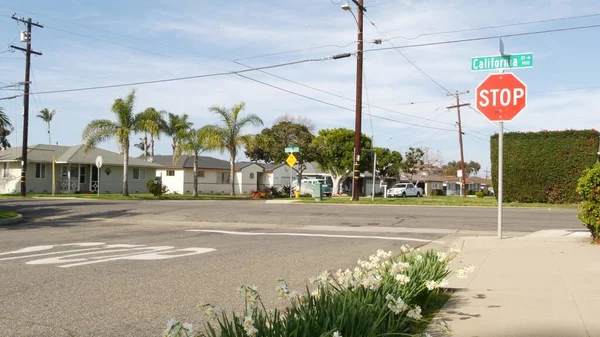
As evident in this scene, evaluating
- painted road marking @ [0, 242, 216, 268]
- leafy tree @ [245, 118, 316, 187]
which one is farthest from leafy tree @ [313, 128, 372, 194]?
painted road marking @ [0, 242, 216, 268]

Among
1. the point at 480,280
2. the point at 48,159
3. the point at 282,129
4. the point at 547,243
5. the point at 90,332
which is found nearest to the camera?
the point at 90,332

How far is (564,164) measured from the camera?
29984 mm

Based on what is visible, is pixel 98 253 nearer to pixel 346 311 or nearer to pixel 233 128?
pixel 346 311

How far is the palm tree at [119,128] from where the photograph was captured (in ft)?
131

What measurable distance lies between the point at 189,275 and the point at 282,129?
5133 centimetres

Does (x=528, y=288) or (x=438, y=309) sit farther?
(x=528, y=288)

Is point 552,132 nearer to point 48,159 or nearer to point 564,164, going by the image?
point 564,164

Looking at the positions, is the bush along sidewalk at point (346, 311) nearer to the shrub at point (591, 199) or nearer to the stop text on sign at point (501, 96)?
the shrub at point (591, 199)

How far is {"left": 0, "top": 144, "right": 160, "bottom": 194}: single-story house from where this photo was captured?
144 feet

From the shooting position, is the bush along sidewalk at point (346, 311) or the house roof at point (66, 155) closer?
the bush along sidewalk at point (346, 311)

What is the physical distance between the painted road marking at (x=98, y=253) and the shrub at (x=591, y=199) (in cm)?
733

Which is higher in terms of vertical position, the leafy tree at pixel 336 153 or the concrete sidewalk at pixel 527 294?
the leafy tree at pixel 336 153

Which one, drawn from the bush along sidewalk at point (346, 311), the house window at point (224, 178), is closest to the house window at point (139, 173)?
the house window at point (224, 178)

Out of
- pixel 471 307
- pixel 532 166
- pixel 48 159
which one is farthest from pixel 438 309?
pixel 48 159
